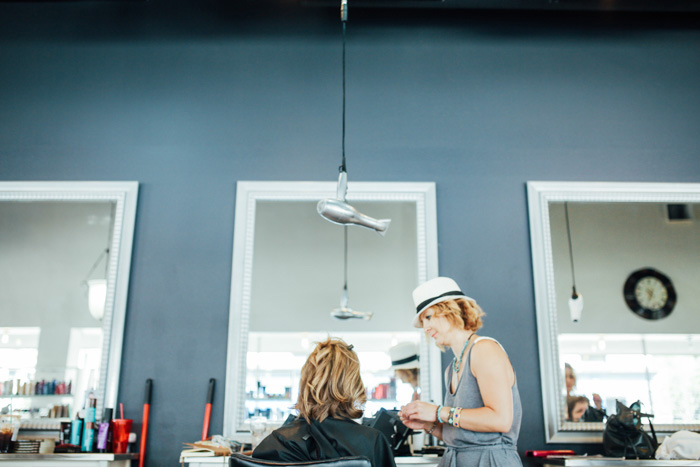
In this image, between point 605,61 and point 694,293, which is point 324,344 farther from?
point 605,61

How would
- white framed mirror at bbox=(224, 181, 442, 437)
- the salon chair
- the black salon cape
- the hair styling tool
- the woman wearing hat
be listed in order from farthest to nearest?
white framed mirror at bbox=(224, 181, 442, 437)
the hair styling tool
the woman wearing hat
the black salon cape
the salon chair

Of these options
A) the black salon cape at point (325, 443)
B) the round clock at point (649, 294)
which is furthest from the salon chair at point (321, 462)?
the round clock at point (649, 294)

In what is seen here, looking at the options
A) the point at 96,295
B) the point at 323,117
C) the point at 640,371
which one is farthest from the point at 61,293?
the point at 640,371

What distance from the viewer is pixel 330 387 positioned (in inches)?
72.7

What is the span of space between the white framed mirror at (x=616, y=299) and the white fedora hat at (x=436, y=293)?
900 millimetres

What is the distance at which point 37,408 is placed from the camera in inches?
113

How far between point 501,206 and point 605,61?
3.55 ft

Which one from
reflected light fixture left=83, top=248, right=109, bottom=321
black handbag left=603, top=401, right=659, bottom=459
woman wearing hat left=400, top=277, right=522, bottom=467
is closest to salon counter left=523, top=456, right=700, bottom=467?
black handbag left=603, top=401, right=659, bottom=459

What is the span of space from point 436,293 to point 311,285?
0.89 metres

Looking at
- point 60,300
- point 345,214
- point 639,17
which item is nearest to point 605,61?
Answer: point 639,17

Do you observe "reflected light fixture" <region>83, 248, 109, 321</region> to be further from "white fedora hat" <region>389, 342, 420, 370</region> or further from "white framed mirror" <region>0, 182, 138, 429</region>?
"white fedora hat" <region>389, 342, 420, 370</region>

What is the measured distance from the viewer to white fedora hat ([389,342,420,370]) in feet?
9.64

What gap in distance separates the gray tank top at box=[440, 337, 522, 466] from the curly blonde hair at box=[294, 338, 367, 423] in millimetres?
434

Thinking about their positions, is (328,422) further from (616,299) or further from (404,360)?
(616,299)
